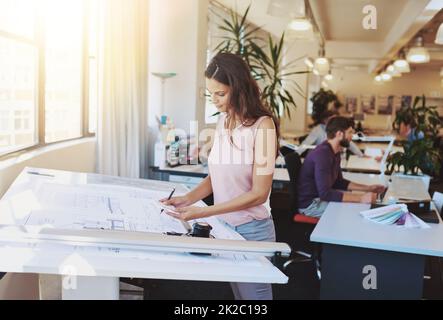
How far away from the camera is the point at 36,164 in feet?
9.46

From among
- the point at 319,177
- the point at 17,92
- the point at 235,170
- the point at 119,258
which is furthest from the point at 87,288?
the point at 319,177

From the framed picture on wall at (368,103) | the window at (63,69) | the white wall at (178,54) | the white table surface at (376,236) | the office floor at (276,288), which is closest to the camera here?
the white table surface at (376,236)

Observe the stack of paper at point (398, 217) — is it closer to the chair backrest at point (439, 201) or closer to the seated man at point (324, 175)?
the chair backrest at point (439, 201)

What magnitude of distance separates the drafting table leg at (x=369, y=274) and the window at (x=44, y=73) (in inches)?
76.3

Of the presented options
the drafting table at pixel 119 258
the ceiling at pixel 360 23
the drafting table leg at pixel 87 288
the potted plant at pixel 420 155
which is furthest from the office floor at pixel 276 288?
the ceiling at pixel 360 23

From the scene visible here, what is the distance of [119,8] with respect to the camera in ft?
14.3

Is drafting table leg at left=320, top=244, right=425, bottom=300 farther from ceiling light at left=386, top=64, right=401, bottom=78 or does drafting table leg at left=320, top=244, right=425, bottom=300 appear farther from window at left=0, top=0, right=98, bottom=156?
ceiling light at left=386, top=64, right=401, bottom=78

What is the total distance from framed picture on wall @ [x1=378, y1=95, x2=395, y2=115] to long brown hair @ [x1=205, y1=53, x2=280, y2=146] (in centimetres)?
1565

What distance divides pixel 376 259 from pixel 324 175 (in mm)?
1242

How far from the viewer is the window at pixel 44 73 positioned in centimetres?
302

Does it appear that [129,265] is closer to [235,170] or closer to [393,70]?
[235,170]

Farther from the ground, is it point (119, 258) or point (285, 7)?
point (285, 7)

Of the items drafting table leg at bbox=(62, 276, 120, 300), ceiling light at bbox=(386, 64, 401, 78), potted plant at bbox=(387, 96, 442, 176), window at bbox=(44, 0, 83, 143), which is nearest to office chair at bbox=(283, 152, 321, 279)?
potted plant at bbox=(387, 96, 442, 176)

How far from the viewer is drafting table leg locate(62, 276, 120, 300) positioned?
142 cm
